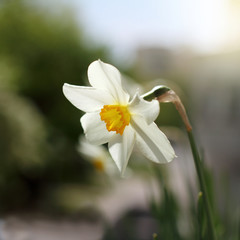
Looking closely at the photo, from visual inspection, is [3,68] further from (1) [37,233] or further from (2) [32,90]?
(1) [37,233]

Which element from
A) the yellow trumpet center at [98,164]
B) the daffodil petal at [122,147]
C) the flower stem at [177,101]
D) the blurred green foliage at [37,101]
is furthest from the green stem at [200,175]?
the blurred green foliage at [37,101]

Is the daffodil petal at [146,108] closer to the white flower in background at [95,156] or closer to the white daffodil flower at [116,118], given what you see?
the white daffodil flower at [116,118]

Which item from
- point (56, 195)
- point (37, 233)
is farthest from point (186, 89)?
point (37, 233)

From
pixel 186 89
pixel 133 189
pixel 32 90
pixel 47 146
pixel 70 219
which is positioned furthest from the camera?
pixel 186 89

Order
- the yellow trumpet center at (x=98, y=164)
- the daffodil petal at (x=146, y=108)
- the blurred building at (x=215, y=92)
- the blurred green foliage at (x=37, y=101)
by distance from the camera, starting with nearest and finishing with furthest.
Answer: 1. the daffodil petal at (x=146, y=108)
2. the yellow trumpet center at (x=98, y=164)
3. the blurred green foliage at (x=37, y=101)
4. the blurred building at (x=215, y=92)

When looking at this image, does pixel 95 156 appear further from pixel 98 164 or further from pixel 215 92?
pixel 215 92

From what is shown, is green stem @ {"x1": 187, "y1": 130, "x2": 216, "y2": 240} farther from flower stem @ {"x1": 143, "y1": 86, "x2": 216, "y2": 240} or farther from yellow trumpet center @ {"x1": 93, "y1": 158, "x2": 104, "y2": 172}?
yellow trumpet center @ {"x1": 93, "y1": 158, "x2": 104, "y2": 172}
